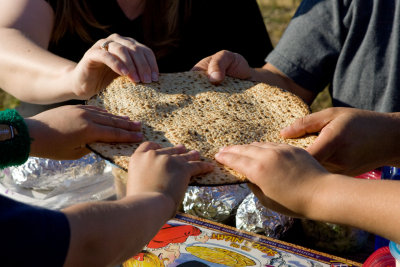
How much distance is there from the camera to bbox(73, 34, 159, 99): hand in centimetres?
117

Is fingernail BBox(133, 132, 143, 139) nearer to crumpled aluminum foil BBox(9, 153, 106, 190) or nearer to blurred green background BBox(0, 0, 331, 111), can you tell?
crumpled aluminum foil BBox(9, 153, 106, 190)

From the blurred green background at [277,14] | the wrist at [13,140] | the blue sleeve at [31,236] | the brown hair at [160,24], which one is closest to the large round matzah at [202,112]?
the wrist at [13,140]

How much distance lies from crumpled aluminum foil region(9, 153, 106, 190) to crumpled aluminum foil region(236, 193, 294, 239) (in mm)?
584

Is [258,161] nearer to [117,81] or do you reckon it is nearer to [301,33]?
[117,81]

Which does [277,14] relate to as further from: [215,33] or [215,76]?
[215,76]

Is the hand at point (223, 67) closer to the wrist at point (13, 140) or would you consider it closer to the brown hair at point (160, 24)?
the wrist at point (13, 140)

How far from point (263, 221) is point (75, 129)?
58 centimetres

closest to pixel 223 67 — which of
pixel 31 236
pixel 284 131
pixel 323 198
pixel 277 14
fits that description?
pixel 284 131

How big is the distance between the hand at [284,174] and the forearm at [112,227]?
0.66ft

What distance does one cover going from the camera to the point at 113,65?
118 centimetres

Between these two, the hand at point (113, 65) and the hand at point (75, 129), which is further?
the hand at point (113, 65)

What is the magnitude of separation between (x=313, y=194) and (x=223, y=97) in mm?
433

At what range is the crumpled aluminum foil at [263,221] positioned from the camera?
122cm

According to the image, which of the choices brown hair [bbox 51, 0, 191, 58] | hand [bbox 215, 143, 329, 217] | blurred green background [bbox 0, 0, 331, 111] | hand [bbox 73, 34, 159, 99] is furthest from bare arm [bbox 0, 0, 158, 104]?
blurred green background [bbox 0, 0, 331, 111]
